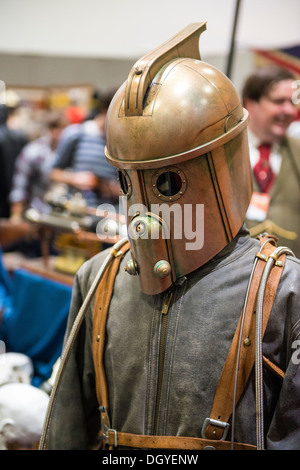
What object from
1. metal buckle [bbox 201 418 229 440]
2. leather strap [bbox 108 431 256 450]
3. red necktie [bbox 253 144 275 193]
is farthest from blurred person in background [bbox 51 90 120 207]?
metal buckle [bbox 201 418 229 440]

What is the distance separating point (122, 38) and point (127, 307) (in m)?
1.88

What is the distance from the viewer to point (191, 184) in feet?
3.64

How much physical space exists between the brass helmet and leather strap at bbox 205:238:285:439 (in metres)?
0.13

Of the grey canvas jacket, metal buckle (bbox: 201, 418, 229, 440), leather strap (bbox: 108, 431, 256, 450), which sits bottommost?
leather strap (bbox: 108, 431, 256, 450)

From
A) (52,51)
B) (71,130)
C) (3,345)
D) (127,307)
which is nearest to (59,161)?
(71,130)

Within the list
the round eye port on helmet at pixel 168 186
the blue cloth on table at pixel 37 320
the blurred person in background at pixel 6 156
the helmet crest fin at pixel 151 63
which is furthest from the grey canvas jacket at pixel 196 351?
the blurred person in background at pixel 6 156

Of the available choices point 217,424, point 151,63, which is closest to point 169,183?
point 151,63

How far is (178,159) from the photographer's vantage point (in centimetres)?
107

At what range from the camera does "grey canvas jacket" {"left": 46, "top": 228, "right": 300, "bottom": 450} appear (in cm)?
108

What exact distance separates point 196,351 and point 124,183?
0.42 meters

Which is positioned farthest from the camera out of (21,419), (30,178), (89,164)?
(30,178)

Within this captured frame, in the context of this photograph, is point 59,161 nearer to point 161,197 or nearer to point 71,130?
point 71,130

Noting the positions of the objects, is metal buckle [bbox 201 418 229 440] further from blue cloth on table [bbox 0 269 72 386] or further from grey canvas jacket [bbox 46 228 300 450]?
blue cloth on table [bbox 0 269 72 386]

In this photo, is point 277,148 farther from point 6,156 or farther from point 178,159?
point 6,156
